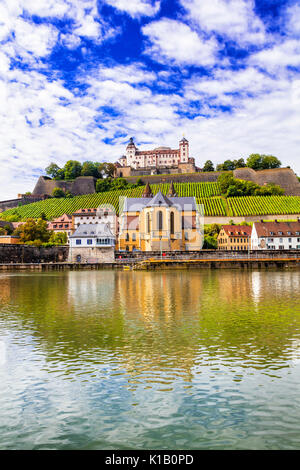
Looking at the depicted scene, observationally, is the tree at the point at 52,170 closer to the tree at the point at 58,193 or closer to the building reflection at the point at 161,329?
Result: the tree at the point at 58,193

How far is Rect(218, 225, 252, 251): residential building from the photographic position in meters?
94.1

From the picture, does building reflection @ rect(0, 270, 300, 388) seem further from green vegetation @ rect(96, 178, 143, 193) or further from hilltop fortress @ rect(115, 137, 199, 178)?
hilltop fortress @ rect(115, 137, 199, 178)

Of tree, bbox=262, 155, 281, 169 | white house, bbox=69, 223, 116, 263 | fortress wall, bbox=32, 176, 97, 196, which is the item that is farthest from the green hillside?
white house, bbox=69, 223, 116, 263

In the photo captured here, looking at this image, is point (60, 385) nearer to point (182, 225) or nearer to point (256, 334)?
point (256, 334)

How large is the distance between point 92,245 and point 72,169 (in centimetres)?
10090

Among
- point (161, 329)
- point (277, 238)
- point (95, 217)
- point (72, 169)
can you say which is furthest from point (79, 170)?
point (161, 329)

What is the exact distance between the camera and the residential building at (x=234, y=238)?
9406 cm

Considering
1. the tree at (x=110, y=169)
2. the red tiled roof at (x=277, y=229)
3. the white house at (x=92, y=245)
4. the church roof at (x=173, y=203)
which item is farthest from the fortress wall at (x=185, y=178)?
the white house at (x=92, y=245)

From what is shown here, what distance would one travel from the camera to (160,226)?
278ft

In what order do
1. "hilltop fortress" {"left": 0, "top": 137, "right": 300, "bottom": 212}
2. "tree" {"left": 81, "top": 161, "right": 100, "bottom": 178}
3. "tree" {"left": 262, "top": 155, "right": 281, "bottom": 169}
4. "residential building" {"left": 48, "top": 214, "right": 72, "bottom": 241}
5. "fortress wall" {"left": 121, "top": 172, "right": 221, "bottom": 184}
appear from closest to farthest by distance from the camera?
1. "residential building" {"left": 48, "top": 214, "right": 72, "bottom": 241}
2. "hilltop fortress" {"left": 0, "top": 137, "right": 300, "bottom": 212}
3. "fortress wall" {"left": 121, "top": 172, "right": 221, "bottom": 184}
4. "tree" {"left": 262, "top": 155, "right": 281, "bottom": 169}
5. "tree" {"left": 81, "top": 161, "right": 100, "bottom": 178}

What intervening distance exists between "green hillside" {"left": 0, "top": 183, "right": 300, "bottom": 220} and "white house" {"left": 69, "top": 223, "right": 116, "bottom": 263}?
4160cm

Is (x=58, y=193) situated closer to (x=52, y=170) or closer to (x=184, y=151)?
(x=52, y=170)

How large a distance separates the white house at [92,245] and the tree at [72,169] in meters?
96.4

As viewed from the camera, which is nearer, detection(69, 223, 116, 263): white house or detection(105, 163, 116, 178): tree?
detection(69, 223, 116, 263): white house
